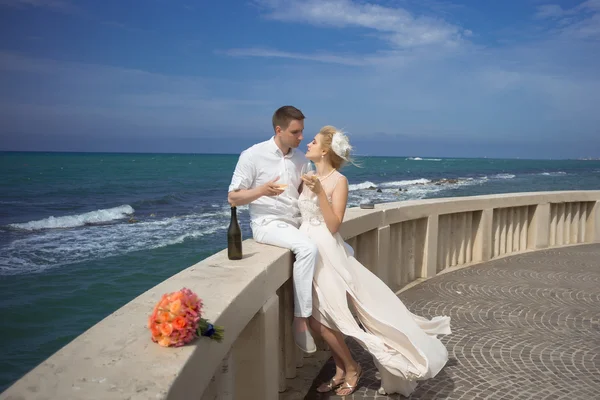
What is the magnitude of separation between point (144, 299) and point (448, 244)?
5.85 meters

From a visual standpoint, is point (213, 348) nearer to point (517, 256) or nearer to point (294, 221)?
point (294, 221)

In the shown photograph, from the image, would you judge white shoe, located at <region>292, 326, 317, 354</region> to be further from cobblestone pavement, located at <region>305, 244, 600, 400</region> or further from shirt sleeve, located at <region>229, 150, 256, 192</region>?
shirt sleeve, located at <region>229, 150, 256, 192</region>

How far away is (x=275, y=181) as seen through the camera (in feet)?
14.6

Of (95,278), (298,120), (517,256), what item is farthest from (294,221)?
(95,278)

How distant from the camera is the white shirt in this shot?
14.3 feet

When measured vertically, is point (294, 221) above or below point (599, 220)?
above

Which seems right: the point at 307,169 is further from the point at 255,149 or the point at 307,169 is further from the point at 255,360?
the point at 255,360

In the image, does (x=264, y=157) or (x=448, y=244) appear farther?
(x=448, y=244)

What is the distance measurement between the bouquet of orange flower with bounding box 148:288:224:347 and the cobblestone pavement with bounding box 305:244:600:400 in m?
2.00

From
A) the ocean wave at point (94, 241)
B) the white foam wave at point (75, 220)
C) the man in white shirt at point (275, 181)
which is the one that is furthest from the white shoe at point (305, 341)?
the white foam wave at point (75, 220)

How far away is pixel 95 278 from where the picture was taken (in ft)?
47.7

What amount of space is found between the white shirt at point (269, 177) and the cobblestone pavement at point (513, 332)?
1363 millimetres

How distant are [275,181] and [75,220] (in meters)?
24.9

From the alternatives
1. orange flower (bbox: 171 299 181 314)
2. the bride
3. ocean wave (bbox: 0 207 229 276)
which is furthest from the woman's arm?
ocean wave (bbox: 0 207 229 276)
